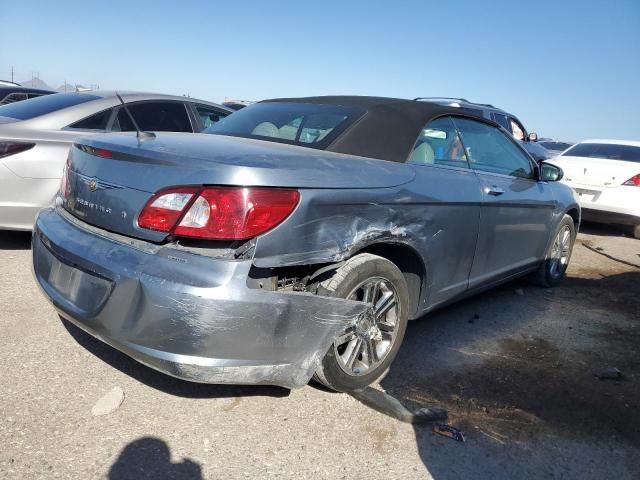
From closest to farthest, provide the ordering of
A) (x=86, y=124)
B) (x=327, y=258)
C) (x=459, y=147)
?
1. (x=327, y=258)
2. (x=459, y=147)
3. (x=86, y=124)

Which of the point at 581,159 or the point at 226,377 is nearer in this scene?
the point at 226,377

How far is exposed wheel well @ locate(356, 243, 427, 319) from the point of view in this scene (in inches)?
113

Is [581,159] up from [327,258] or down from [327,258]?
up

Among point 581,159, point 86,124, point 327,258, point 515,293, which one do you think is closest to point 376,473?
point 327,258

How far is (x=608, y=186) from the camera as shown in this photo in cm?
732

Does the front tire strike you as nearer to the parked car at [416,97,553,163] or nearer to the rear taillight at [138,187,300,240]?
the rear taillight at [138,187,300,240]

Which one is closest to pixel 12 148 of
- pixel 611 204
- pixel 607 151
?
pixel 611 204

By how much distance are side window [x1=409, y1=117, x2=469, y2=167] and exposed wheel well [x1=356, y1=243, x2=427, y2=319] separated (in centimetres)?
51

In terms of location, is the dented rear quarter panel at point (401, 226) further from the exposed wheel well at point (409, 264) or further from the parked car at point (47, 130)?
the parked car at point (47, 130)

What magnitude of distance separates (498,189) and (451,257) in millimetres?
731

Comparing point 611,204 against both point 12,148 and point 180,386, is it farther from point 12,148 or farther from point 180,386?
point 12,148

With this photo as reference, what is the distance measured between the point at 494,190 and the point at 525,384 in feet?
4.17

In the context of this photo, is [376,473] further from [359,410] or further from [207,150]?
[207,150]

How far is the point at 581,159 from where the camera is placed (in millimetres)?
7887
